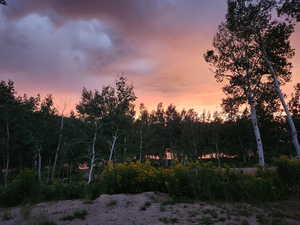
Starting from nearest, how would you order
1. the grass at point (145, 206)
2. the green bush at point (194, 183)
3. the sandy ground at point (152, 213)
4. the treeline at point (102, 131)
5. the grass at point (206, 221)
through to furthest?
1. the grass at point (206, 221)
2. the sandy ground at point (152, 213)
3. the grass at point (145, 206)
4. the green bush at point (194, 183)
5. the treeline at point (102, 131)

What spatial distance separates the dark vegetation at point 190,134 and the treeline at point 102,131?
0.32 ft

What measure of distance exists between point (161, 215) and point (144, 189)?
2.32 m

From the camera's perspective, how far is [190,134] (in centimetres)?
3031

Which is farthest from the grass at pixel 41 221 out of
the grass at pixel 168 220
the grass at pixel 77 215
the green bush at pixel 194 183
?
the green bush at pixel 194 183

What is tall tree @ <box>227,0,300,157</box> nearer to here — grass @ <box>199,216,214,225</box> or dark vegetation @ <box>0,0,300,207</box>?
dark vegetation @ <box>0,0,300,207</box>

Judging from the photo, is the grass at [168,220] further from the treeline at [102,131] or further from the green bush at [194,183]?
the treeline at [102,131]

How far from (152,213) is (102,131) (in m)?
12.6

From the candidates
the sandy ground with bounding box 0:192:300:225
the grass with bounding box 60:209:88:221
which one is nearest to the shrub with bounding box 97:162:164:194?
the sandy ground with bounding box 0:192:300:225

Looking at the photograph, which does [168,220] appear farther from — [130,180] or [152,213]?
[130,180]

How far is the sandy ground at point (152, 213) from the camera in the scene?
142 inches

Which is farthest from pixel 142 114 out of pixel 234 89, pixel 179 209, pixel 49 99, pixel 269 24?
pixel 179 209

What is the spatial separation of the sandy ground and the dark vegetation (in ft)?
2.93

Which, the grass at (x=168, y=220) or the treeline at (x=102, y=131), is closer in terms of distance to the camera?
the grass at (x=168, y=220)

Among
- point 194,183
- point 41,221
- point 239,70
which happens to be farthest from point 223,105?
point 41,221
